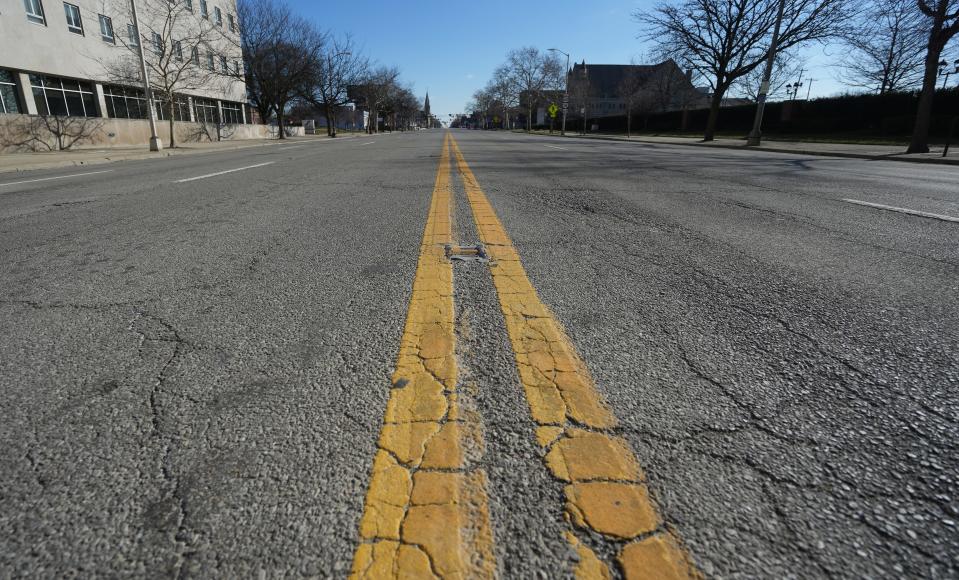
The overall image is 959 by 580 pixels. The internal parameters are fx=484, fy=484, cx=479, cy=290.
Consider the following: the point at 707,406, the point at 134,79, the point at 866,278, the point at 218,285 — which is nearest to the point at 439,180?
the point at 218,285

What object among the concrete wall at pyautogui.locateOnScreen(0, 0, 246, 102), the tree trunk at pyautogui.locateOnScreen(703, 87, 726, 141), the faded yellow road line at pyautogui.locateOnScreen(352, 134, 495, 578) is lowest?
the faded yellow road line at pyautogui.locateOnScreen(352, 134, 495, 578)

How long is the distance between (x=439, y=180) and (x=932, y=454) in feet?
22.8

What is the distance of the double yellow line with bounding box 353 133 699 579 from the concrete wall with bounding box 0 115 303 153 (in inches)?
940

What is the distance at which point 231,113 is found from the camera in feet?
132

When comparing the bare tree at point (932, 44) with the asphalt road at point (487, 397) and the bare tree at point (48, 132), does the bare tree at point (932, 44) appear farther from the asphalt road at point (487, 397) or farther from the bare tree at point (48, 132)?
the bare tree at point (48, 132)

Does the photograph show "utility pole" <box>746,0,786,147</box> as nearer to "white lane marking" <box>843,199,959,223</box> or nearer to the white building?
"white lane marking" <box>843,199,959,223</box>

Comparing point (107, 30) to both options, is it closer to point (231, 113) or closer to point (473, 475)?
point (231, 113)

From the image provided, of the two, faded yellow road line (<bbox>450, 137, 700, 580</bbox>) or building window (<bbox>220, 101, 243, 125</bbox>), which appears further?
building window (<bbox>220, 101, 243, 125</bbox>)

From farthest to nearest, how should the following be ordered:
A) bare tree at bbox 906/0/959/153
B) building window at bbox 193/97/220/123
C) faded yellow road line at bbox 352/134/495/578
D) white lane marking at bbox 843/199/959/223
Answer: building window at bbox 193/97/220/123
bare tree at bbox 906/0/959/153
white lane marking at bbox 843/199/959/223
faded yellow road line at bbox 352/134/495/578

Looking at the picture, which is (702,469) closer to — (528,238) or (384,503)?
(384,503)

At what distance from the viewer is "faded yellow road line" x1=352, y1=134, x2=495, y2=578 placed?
0.97 m

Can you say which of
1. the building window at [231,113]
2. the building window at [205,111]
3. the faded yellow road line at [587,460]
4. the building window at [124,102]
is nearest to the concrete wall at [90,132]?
the building window at [124,102]

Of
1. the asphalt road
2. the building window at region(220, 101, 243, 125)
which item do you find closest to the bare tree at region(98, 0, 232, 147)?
the building window at region(220, 101, 243, 125)

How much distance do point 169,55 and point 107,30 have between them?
8.55 meters
